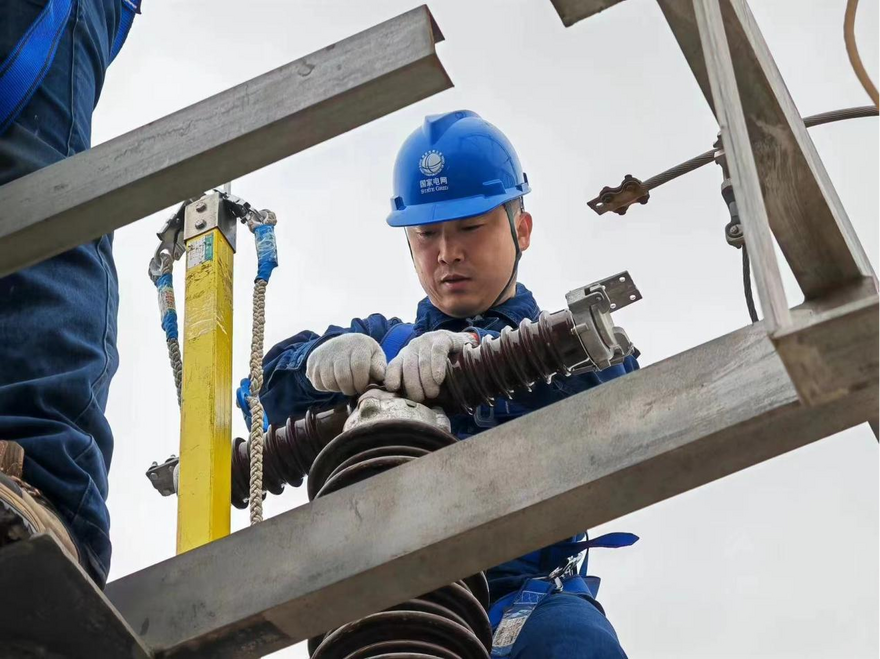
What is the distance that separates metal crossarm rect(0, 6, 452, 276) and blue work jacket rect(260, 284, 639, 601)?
53.3 inches

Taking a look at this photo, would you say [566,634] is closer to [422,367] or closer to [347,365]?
[422,367]

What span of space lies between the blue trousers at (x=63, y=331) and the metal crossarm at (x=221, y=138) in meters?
0.15

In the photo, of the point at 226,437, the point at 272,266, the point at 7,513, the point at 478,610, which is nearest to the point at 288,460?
the point at 226,437

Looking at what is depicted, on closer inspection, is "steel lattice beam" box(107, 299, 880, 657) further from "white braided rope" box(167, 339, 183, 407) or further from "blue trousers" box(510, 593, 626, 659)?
"blue trousers" box(510, 593, 626, 659)

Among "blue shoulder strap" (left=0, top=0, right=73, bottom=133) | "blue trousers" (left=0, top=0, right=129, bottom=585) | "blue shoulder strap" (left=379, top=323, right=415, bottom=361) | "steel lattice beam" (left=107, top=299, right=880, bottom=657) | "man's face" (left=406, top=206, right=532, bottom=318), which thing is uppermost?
"man's face" (left=406, top=206, right=532, bottom=318)

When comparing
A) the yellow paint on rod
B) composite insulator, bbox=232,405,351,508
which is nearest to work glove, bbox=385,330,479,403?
composite insulator, bbox=232,405,351,508

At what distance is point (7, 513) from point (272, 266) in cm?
144

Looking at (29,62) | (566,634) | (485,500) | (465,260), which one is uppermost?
(465,260)

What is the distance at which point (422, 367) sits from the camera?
144 inches

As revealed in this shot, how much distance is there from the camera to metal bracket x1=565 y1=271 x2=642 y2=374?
3678 millimetres

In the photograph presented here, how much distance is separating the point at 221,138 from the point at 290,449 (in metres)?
1.39

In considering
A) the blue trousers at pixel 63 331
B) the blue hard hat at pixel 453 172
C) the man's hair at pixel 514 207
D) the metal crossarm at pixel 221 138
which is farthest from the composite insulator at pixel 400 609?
the man's hair at pixel 514 207

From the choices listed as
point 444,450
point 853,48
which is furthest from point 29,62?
point 853,48

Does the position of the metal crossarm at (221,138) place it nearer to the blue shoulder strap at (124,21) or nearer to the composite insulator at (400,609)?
the composite insulator at (400,609)
